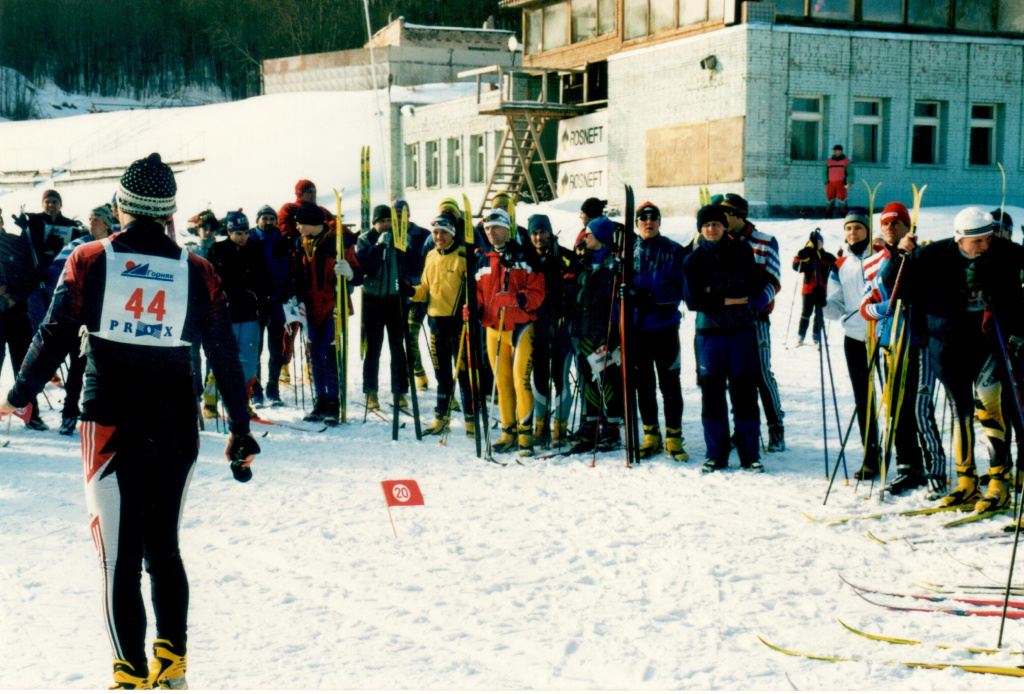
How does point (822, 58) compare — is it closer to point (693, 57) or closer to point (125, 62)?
point (693, 57)

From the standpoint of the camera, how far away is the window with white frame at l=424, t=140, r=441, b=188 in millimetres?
31297

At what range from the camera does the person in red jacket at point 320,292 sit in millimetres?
8625

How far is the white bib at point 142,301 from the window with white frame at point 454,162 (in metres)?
27.4

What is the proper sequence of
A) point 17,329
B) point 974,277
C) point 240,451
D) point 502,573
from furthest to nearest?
point 17,329 → point 974,277 → point 502,573 → point 240,451

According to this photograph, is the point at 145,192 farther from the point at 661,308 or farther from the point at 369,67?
the point at 369,67

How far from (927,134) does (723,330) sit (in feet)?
54.6

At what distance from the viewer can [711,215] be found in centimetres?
670

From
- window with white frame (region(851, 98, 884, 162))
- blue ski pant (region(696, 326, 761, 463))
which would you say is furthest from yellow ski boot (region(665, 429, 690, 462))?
window with white frame (region(851, 98, 884, 162))

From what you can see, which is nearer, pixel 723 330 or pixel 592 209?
pixel 723 330

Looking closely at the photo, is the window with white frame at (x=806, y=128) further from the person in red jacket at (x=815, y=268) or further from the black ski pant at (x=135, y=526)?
the black ski pant at (x=135, y=526)

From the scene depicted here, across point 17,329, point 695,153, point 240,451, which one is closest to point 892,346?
point 240,451

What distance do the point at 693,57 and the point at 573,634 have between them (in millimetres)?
18547

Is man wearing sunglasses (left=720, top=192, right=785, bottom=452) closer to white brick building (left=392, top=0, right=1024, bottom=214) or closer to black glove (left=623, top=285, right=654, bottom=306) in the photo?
black glove (left=623, top=285, right=654, bottom=306)

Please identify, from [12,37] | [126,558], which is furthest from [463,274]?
[12,37]
